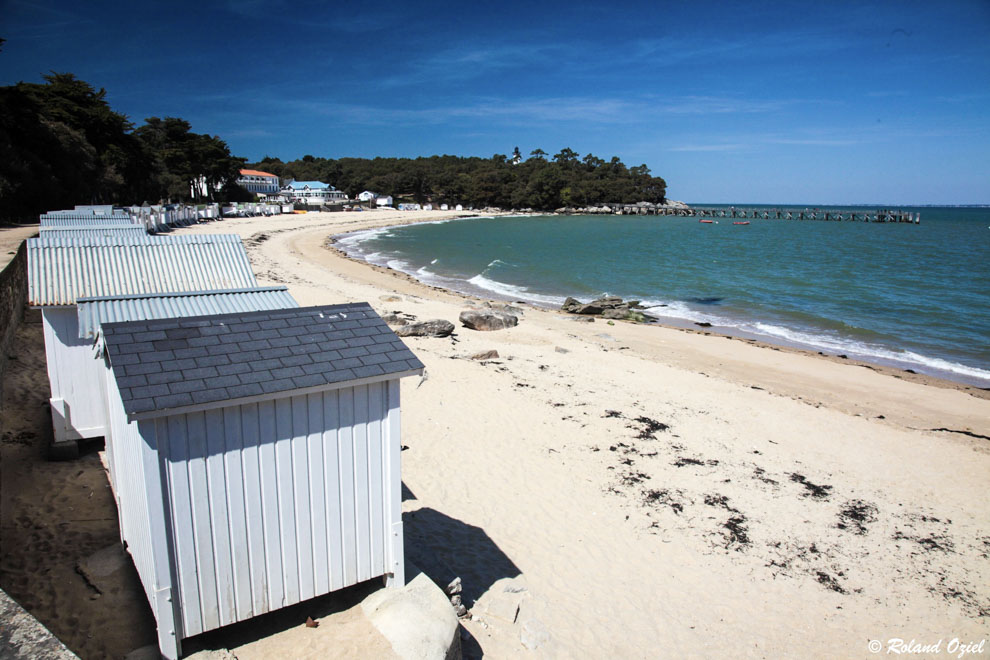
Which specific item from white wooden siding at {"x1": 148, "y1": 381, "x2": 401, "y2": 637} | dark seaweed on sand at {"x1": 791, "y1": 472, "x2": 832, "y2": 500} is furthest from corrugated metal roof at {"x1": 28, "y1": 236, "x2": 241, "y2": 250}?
dark seaweed on sand at {"x1": 791, "y1": 472, "x2": 832, "y2": 500}

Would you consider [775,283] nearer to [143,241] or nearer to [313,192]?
[143,241]

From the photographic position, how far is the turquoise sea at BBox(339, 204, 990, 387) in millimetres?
20281

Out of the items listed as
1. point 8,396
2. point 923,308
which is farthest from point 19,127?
point 923,308

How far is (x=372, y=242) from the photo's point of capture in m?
55.2

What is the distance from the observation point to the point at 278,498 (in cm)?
417

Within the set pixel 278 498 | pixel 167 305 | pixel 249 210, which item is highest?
pixel 167 305

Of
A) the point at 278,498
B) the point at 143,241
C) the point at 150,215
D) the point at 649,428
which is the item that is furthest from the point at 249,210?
the point at 278,498

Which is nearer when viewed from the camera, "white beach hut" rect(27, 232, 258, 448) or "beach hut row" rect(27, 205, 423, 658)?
"beach hut row" rect(27, 205, 423, 658)

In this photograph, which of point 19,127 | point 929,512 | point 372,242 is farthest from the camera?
point 372,242

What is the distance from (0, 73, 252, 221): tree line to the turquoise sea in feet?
60.5

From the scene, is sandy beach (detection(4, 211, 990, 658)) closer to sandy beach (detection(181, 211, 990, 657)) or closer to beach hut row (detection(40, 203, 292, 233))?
sandy beach (detection(181, 211, 990, 657))

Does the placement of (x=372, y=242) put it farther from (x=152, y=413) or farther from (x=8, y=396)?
(x=152, y=413)

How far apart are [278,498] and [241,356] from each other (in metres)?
1.04

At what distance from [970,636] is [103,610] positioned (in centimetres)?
781
